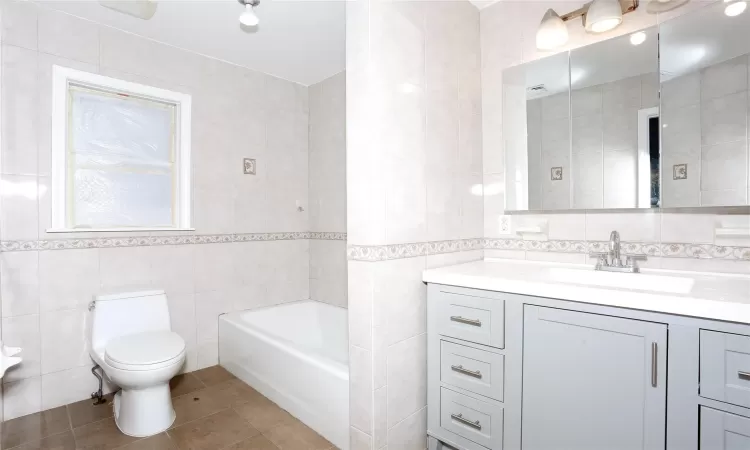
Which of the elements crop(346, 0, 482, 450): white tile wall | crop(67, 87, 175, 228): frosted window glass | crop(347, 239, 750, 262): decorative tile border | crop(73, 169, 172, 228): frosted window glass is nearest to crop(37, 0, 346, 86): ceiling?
crop(67, 87, 175, 228): frosted window glass

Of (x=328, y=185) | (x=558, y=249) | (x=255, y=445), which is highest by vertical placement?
(x=328, y=185)

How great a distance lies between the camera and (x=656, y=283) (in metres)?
1.52

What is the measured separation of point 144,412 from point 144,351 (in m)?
0.30

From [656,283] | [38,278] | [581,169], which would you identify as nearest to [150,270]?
[38,278]

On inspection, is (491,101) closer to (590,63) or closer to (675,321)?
(590,63)

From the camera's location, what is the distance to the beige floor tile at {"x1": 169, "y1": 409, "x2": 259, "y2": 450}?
1.81m

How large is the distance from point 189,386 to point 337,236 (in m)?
1.46

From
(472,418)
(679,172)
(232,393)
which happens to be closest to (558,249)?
(679,172)

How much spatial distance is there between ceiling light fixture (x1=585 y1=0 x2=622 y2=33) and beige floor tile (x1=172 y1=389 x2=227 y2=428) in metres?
2.77

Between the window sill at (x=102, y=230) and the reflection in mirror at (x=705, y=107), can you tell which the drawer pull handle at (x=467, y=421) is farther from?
the window sill at (x=102, y=230)

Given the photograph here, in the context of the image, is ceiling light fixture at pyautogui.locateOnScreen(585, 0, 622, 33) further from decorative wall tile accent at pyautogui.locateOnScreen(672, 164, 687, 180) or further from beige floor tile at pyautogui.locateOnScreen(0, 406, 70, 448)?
beige floor tile at pyautogui.locateOnScreen(0, 406, 70, 448)

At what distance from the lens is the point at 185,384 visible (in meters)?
2.45

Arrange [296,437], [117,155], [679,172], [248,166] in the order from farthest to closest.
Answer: [248,166]
[117,155]
[296,437]
[679,172]

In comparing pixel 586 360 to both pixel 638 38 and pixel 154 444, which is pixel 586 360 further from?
pixel 154 444
